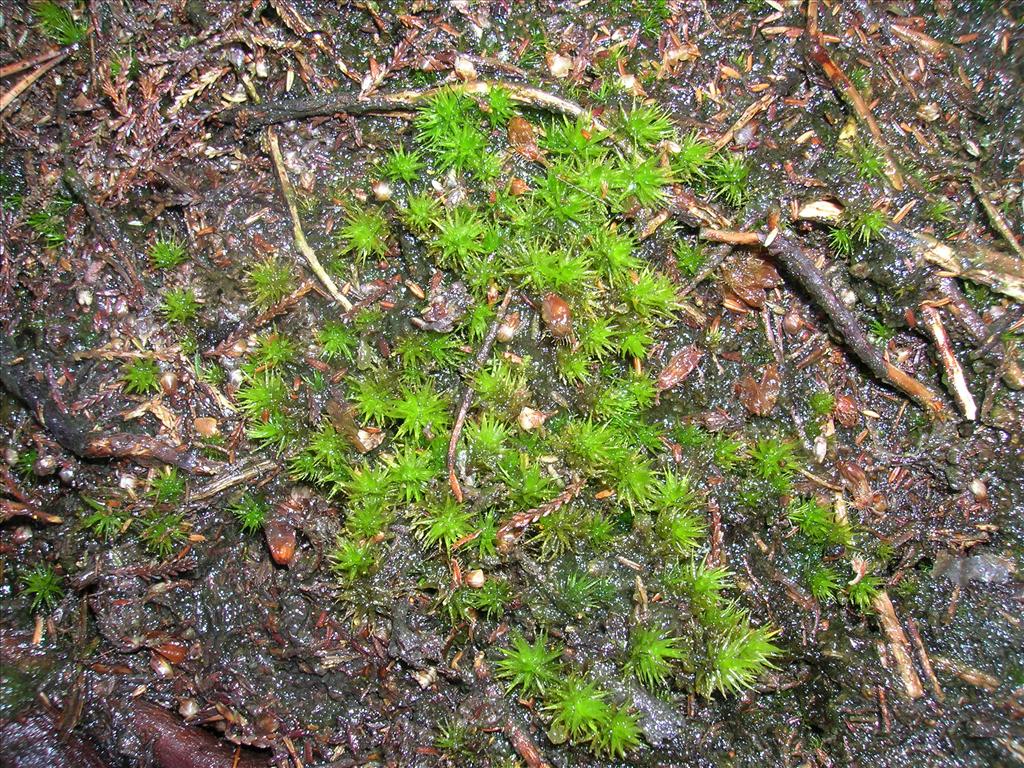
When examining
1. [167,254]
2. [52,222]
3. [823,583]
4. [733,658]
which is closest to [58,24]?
[52,222]

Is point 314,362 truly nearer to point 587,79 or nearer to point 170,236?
point 170,236

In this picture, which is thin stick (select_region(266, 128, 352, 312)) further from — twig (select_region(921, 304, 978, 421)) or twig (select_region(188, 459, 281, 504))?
twig (select_region(921, 304, 978, 421))

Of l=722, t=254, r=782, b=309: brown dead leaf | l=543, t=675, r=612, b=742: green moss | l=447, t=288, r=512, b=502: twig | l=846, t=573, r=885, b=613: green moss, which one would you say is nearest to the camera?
l=543, t=675, r=612, b=742: green moss

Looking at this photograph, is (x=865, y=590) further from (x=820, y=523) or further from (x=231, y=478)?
(x=231, y=478)

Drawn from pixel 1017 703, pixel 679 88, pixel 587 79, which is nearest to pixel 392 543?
pixel 587 79

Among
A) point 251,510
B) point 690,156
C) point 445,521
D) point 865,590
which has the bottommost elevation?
point 865,590


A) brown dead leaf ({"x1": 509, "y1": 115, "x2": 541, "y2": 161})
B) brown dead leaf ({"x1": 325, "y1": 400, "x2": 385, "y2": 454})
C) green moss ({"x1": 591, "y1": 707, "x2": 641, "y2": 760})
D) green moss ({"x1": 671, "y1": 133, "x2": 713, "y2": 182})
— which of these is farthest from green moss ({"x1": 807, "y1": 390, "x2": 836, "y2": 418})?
brown dead leaf ({"x1": 325, "y1": 400, "x2": 385, "y2": 454})
